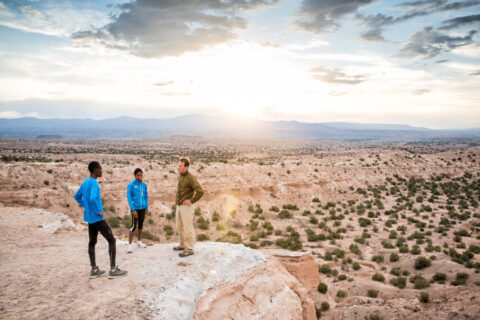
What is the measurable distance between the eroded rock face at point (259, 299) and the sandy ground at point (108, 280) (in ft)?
0.65

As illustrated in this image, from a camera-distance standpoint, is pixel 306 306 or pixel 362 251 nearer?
pixel 306 306

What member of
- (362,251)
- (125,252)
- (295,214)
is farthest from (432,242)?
(125,252)

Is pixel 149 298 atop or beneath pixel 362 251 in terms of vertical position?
atop

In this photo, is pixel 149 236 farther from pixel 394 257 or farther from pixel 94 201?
pixel 394 257

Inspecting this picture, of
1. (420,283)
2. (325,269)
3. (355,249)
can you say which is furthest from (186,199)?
(355,249)

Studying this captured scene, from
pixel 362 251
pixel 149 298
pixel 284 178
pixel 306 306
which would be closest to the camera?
pixel 149 298

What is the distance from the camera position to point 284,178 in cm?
A: 2580

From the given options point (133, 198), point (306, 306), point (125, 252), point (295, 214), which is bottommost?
point (295, 214)

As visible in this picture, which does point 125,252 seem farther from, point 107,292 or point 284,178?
point 284,178

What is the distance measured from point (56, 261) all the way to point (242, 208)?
582 inches

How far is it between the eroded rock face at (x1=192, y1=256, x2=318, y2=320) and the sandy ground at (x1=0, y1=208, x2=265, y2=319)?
20cm

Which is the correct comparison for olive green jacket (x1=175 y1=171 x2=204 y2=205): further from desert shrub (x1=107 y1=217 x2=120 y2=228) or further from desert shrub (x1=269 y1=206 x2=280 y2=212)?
desert shrub (x1=269 y1=206 x2=280 y2=212)

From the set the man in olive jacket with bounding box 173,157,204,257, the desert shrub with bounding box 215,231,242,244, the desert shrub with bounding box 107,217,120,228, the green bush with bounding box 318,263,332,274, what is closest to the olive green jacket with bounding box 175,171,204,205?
the man in olive jacket with bounding box 173,157,204,257

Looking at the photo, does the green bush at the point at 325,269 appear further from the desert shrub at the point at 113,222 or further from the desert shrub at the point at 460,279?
the desert shrub at the point at 113,222
